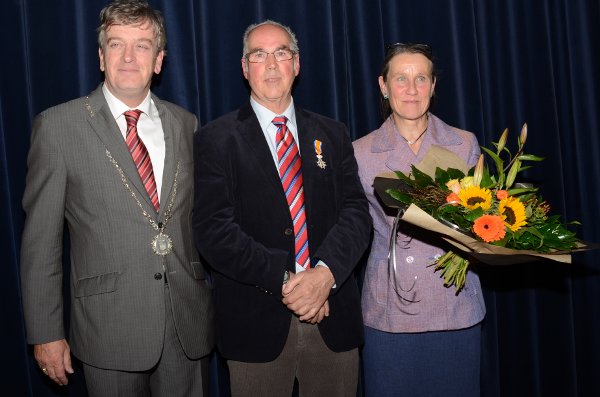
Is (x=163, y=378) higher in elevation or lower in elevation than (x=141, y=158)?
lower

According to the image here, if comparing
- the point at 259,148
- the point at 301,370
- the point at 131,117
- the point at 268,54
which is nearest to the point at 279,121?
the point at 259,148

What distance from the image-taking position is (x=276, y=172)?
2.17 m

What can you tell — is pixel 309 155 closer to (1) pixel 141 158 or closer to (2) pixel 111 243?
(1) pixel 141 158

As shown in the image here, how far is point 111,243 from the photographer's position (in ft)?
6.73

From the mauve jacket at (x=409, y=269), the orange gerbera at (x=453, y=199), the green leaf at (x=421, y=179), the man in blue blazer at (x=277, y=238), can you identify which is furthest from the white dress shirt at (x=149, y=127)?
the orange gerbera at (x=453, y=199)

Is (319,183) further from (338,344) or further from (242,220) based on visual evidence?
(338,344)

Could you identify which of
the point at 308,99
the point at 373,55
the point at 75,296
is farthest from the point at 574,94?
the point at 75,296

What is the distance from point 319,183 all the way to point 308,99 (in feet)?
2.61

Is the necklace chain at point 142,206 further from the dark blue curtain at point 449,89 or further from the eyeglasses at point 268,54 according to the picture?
the dark blue curtain at point 449,89

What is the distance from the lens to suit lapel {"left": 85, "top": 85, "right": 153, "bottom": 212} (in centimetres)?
207

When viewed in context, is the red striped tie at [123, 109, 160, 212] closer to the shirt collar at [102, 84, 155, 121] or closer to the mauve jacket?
the shirt collar at [102, 84, 155, 121]

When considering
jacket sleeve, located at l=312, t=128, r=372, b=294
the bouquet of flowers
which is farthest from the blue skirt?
the bouquet of flowers

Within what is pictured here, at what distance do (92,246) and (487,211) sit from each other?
132 cm

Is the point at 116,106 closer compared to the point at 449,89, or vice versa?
the point at 116,106
